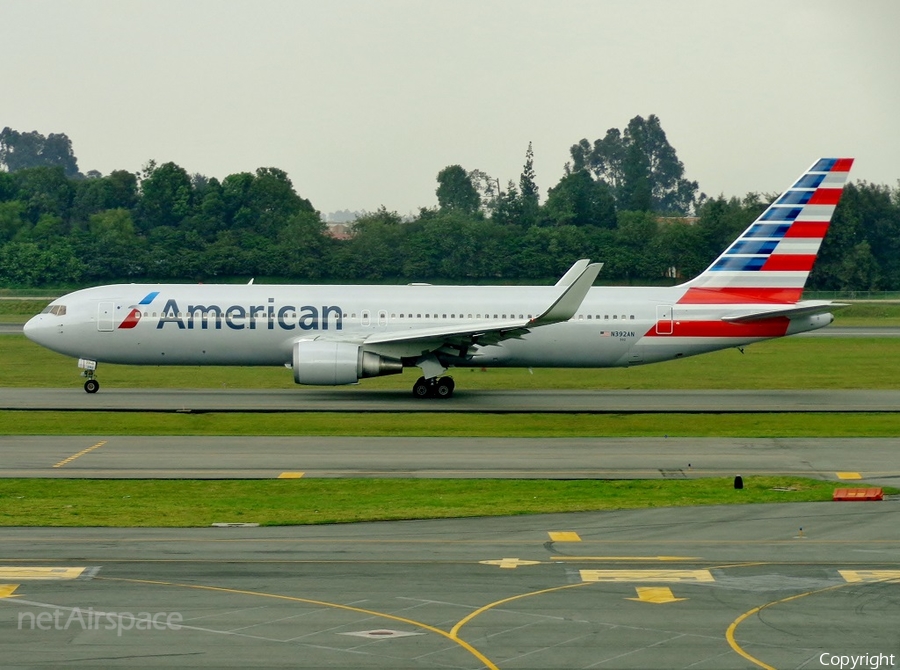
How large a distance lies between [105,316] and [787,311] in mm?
25886

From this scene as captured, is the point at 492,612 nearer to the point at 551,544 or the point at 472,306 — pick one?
the point at 551,544

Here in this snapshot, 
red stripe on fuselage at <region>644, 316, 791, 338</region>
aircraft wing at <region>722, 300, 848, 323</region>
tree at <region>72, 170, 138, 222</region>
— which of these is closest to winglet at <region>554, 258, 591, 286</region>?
red stripe on fuselage at <region>644, 316, 791, 338</region>

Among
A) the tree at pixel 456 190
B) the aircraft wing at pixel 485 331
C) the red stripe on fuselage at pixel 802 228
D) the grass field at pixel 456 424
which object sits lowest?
the grass field at pixel 456 424

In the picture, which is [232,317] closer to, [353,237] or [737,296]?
[737,296]

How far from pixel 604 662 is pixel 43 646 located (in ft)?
22.7

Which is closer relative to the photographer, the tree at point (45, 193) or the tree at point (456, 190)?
the tree at point (45, 193)

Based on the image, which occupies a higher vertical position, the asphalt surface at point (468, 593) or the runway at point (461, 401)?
the runway at point (461, 401)

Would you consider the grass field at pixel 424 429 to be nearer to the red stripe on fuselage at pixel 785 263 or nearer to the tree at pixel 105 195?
the red stripe on fuselage at pixel 785 263

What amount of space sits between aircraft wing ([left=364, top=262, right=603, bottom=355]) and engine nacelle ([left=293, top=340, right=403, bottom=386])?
1059 mm

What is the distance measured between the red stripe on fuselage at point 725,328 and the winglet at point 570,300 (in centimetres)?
506

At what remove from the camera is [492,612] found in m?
15.2

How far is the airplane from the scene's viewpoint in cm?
4159

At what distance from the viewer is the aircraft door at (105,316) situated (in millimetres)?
41719

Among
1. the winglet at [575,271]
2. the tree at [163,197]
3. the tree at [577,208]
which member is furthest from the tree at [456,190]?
the winglet at [575,271]
